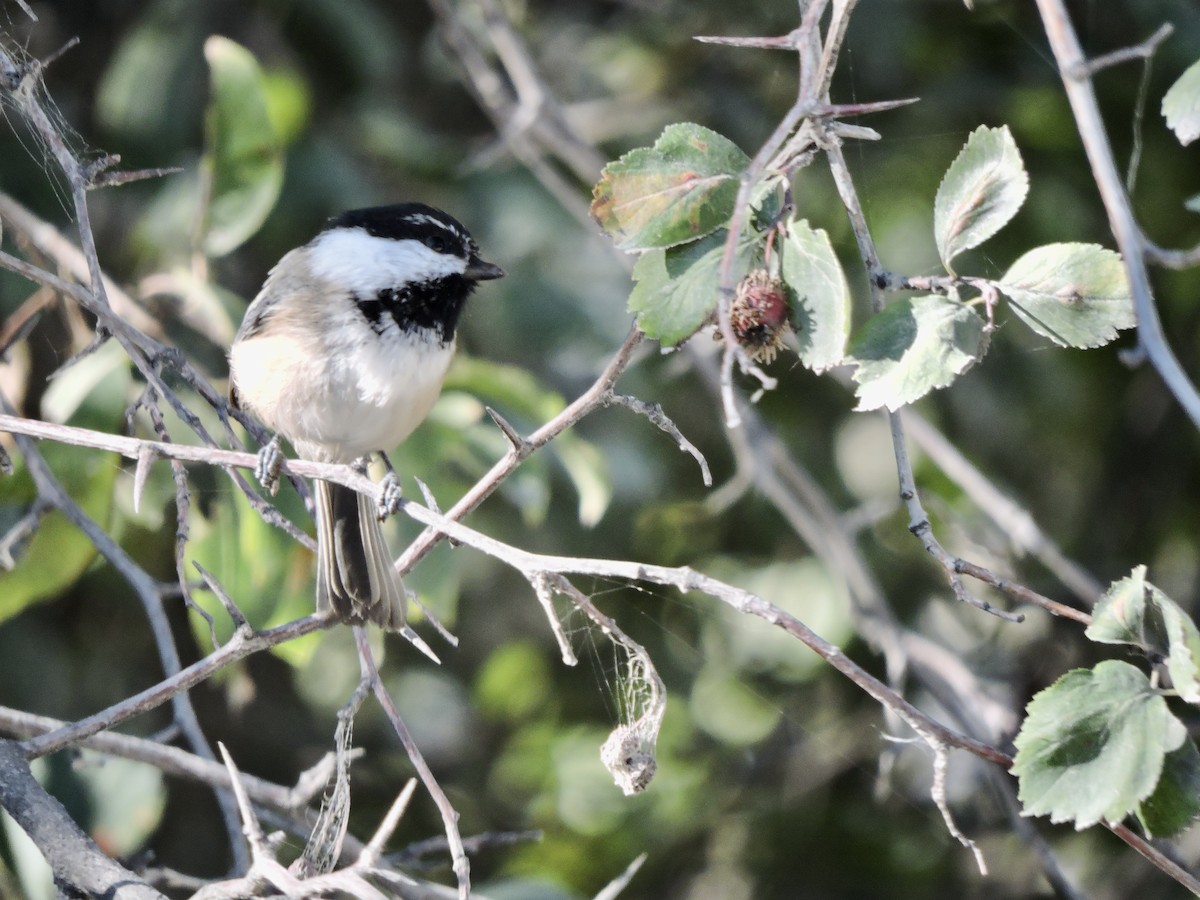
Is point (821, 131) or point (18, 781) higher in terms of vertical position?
point (821, 131)

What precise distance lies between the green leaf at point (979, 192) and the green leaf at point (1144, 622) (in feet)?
1.23

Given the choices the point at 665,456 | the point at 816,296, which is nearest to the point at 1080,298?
the point at 816,296

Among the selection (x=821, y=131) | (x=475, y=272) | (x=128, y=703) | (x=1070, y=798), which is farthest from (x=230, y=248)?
(x=1070, y=798)

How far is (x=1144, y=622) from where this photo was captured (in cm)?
115

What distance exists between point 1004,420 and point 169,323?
2.09m

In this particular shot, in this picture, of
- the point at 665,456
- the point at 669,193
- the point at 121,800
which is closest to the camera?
the point at 669,193

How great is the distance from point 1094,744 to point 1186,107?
0.72 m

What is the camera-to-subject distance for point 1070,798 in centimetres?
112

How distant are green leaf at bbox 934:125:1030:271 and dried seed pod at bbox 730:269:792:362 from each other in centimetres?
18

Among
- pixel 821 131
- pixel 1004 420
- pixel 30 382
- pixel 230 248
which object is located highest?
pixel 821 131

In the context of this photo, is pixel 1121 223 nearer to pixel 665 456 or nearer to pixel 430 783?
pixel 430 783

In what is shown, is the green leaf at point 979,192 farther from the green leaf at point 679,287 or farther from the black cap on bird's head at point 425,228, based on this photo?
the black cap on bird's head at point 425,228

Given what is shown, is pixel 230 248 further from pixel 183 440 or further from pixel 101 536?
pixel 101 536

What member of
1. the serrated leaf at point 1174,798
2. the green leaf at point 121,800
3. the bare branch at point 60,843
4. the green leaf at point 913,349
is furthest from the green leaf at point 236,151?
the serrated leaf at point 1174,798
